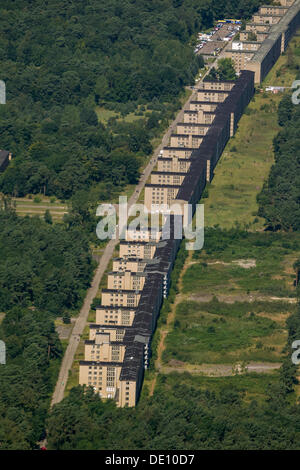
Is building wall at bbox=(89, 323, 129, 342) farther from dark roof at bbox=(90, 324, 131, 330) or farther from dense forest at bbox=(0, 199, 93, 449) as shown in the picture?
dense forest at bbox=(0, 199, 93, 449)

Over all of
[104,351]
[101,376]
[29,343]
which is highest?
[29,343]

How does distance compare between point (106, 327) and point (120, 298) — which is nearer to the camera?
point (106, 327)

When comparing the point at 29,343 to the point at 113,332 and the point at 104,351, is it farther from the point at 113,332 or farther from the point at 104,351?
the point at 113,332

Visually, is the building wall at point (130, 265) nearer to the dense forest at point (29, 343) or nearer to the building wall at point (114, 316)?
the dense forest at point (29, 343)

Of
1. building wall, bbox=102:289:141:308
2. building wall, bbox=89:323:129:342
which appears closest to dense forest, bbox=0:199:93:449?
building wall, bbox=102:289:141:308

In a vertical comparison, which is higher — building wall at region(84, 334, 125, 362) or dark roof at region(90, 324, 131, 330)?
dark roof at region(90, 324, 131, 330)

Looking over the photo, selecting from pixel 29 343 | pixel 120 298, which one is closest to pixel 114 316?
pixel 120 298

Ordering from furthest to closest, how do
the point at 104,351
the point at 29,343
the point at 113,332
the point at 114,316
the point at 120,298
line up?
the point at 120,298 → the point at 114,316 → the point at 29,343 → the point at 113,332 → the point at 104,351

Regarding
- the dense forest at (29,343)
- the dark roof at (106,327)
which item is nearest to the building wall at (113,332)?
the dark roof at (106,327)

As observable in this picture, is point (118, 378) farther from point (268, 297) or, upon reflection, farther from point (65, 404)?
point (268, 297)

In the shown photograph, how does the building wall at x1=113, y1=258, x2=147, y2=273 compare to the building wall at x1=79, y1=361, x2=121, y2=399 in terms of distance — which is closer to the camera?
the building wall at x1=79, y1=361, x2=121, y2=399

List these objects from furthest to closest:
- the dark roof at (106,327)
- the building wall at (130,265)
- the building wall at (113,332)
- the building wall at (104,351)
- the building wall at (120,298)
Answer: the building wall at (130,265), the building wall at (120,298), the dark roof at (106,327), the building wall at (113,332), the building wall at (104,351)

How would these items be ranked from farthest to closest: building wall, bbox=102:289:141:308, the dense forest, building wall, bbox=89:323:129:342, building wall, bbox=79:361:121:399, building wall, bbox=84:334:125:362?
building wall, bbox=102:289:141:308 < building wall, bbox=89:323:129:342 < building wall, bbox=84:334:125:362 < building wall, bbox=79:361:121:399 < the dense forest
